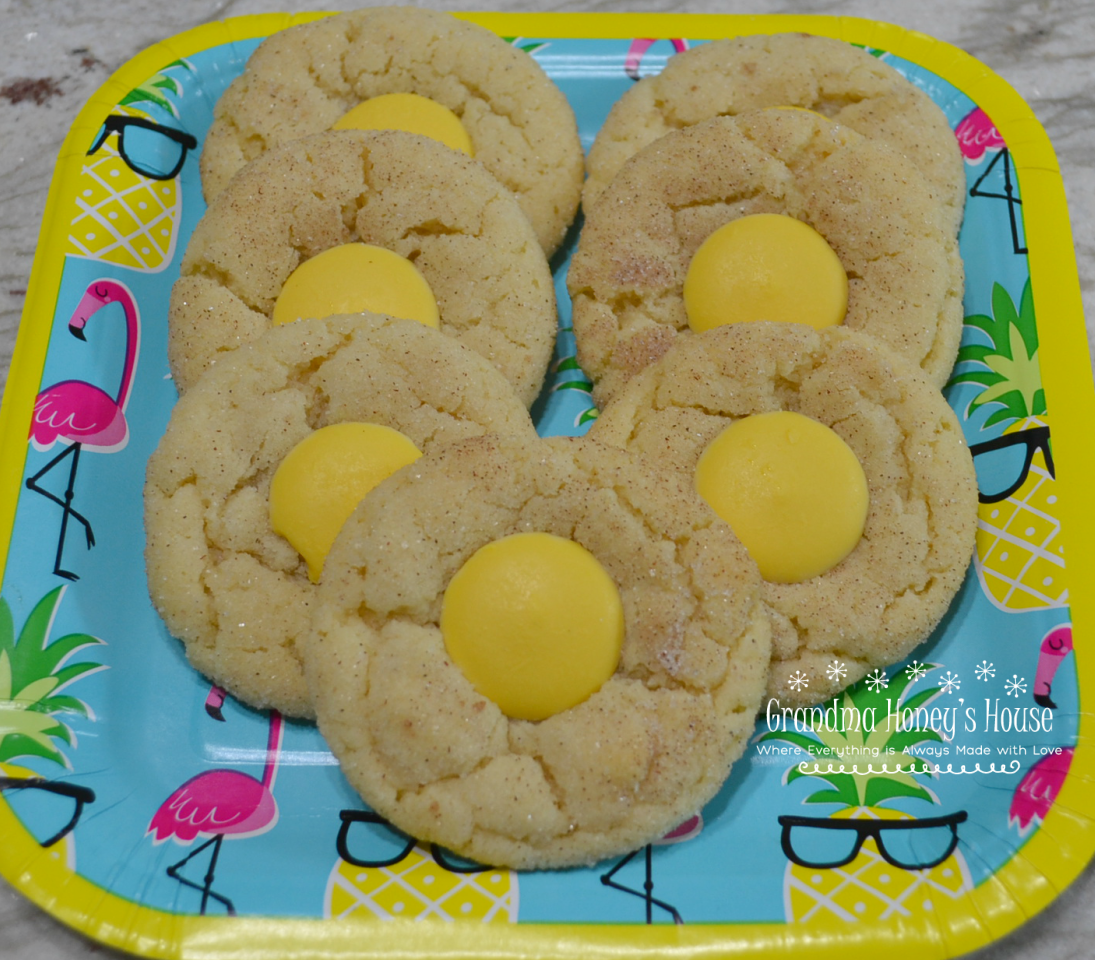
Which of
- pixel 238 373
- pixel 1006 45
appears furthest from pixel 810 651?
pixel 1006 45

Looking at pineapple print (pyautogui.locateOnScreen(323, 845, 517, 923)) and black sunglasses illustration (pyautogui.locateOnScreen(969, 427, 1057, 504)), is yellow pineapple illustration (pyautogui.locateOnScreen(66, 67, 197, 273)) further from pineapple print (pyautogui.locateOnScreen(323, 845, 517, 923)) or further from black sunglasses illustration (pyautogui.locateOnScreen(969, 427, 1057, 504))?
black sunglasses illustration (pyautogui.locateOnScreen(969, 427, 1057, 504))

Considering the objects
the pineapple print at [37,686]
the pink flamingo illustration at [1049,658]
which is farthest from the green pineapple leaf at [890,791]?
the pineapple print at [37,686]

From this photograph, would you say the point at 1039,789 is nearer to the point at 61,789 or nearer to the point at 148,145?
the point at 61,789

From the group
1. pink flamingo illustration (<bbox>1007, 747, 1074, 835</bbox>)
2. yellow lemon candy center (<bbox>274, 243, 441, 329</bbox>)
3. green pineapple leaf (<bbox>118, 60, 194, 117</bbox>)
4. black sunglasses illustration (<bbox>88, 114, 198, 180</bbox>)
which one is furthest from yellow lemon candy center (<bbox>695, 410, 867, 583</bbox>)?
green pineapple leaf (<bbox>118, 60, 194, 117</bbox>)

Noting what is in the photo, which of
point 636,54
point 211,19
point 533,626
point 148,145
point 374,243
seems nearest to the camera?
point 533,626

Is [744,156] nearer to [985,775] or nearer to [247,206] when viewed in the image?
[247,206]

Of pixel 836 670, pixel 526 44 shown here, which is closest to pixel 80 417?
pixel 526 44

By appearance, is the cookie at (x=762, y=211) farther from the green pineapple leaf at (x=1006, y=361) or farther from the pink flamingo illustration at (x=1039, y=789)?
the pink flamingo illustration at (x=1039, y=789)
